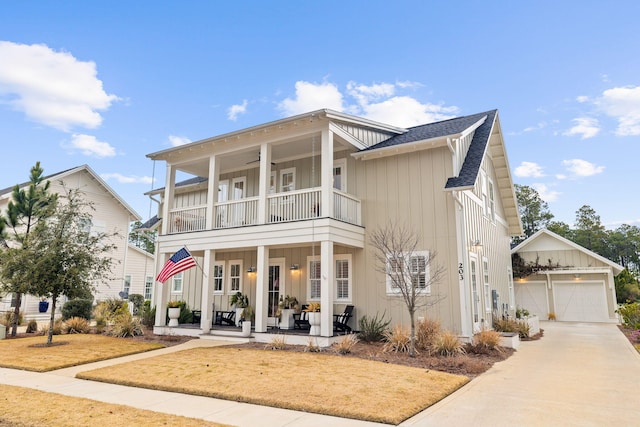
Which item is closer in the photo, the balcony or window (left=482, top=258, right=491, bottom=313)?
the balcony

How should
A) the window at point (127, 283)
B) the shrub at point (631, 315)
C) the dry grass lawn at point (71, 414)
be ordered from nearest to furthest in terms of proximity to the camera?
the dry grass lawn at point (71, 414) → the shrub at point (631, 315) → the window at point (127, 283)

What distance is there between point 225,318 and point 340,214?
237 inches

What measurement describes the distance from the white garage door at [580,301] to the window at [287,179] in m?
19.0

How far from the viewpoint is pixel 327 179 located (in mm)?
11578

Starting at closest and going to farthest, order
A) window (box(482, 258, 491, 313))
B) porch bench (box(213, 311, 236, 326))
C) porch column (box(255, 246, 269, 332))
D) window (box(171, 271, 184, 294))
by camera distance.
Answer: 1. porch column (box(255, 246, 269, 332))
2. window (box(482, 258, 491, 313))
3. porch bench (box(213, 311, 236, 326))
4. window (box(171, 271, 184, 294))

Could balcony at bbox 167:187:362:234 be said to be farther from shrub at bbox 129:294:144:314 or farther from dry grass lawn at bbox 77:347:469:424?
shrub at bbox 129:294:144:314

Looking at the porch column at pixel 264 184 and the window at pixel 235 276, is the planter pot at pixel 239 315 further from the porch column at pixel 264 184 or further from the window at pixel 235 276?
the porch column at pixel 264 184

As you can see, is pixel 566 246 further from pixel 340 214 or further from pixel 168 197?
pixel 168 197

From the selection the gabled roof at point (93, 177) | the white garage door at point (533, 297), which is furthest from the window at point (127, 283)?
the white garage door at point (533, 297)

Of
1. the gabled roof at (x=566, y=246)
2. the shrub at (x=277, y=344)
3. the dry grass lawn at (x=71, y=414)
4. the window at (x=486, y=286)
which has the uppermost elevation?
the gabled roof at (x=566, y=246)

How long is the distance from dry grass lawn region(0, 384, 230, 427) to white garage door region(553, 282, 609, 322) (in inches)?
1005

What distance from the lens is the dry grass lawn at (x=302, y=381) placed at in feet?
18.5

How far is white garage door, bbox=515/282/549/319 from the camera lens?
24875mm

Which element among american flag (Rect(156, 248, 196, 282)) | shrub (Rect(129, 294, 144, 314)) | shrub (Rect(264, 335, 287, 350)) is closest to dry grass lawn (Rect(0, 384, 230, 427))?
shrub (Rect(264, 335, 287, 350))
